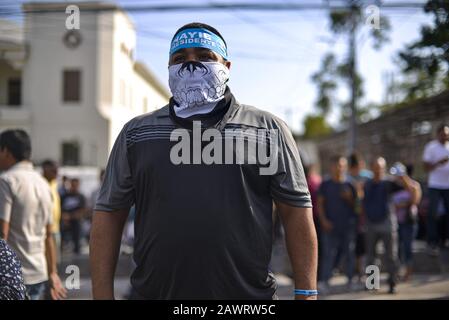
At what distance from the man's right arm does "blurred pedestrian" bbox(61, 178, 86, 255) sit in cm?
1003

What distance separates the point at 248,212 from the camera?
1.98m

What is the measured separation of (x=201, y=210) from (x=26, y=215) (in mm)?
2555

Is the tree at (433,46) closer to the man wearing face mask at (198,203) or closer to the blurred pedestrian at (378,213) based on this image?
the man wearing face mask at (198,203)

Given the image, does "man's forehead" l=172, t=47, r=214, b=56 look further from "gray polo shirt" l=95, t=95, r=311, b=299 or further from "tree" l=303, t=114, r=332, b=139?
"tree" l=303, t=114, r=332, b=139

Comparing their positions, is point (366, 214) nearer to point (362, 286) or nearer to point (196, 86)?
point (362, 286)

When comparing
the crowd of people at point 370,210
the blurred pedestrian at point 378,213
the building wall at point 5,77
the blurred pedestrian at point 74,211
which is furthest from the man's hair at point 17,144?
the building wall at point 5,77

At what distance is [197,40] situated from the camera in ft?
6.96

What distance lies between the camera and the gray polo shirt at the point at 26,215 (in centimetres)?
407

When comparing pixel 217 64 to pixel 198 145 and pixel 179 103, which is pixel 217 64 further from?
pixel 198 145

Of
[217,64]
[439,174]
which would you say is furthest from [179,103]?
[439,174]

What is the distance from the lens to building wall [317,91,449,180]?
791 centimetres

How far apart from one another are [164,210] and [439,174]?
20.4 ft

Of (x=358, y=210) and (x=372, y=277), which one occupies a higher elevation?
(x=358, y=210)
